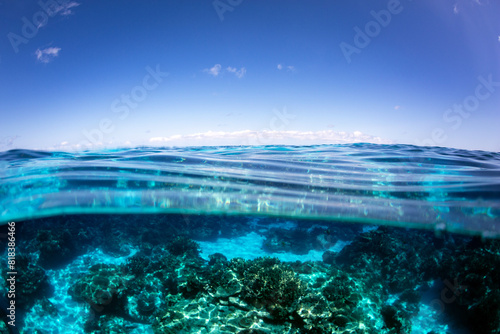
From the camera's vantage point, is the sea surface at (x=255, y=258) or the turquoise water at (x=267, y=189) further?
the turquoise water at (x=267, y=189)

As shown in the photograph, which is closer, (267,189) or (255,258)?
(255,258)

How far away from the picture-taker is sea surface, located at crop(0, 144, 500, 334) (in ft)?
23.1

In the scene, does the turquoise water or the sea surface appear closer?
the sea surface

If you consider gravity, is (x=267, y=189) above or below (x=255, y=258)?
above

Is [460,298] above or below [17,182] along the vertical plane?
below

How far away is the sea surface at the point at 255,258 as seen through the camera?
703cm

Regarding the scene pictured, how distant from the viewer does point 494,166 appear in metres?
10.8

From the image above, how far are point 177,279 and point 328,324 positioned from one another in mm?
5378

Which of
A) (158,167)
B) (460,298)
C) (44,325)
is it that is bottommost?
(44,325)

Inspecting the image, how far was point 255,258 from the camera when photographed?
909 centimetres

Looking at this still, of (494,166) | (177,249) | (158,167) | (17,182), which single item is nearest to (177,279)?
(177,249)

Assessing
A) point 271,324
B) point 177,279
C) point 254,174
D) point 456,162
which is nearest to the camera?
point 271,324

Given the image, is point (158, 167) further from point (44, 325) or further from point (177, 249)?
point (44, 325)

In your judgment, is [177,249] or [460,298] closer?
[460,298]
